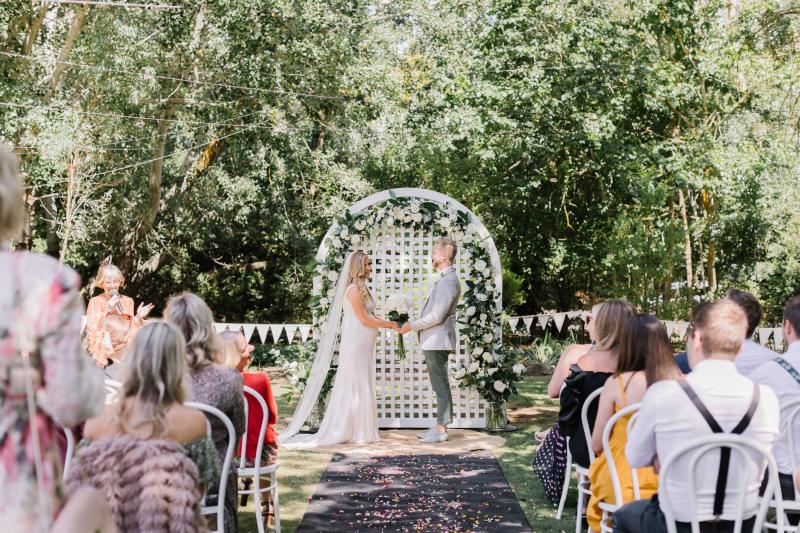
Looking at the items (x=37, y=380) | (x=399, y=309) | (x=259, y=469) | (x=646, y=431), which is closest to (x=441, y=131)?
(x=399, y=309)

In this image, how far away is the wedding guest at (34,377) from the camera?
5.52 feet

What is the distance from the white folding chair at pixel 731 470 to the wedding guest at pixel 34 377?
185cm

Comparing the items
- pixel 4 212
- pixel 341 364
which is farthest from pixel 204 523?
pixel 341 364

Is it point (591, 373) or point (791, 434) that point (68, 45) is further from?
point (791, 434)

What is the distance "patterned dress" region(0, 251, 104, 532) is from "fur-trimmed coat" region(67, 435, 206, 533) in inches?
31.4

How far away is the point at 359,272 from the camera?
25.0ft

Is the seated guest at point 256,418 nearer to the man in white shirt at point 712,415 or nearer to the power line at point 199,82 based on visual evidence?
the man in white shirt at point 712,415

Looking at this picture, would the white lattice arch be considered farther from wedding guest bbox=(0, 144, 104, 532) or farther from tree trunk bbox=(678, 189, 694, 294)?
tree trunk bbox=(678, 189, 694, 294)

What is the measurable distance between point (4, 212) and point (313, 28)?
1200cm

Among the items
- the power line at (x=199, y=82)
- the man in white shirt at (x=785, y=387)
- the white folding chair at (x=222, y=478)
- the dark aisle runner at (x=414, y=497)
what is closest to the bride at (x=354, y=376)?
the dark aisle runner at (x=414, y=497)

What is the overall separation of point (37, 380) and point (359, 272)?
5917 mm

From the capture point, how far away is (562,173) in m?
15.2

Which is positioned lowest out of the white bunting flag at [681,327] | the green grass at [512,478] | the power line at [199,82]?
the green grass at [512,478]

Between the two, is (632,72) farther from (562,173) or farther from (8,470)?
(8,470)
